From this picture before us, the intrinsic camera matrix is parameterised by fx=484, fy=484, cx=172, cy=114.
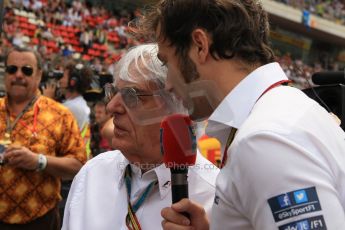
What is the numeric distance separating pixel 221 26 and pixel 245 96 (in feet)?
0.57

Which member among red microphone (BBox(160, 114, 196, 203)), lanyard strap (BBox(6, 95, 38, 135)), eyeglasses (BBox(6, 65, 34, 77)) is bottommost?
lanyard strap (BBox(6, 95, 38, 135))

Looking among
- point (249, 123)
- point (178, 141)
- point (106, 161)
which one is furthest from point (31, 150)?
point (249, 123)

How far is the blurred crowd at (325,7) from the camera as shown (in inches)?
934

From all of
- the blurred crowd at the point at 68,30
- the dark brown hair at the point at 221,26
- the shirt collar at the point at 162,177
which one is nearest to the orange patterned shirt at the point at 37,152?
the shirt collar at the point at 162,177

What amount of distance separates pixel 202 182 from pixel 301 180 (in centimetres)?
71

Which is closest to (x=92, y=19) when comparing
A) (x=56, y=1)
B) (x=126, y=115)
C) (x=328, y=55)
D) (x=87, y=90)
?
(x=56, y=1)

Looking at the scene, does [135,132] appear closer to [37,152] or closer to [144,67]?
[144,67]

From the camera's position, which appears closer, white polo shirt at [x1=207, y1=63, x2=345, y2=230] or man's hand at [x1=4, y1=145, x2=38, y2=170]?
white polo shirt at [x1=207, y1=63, x2=345, y2=230]

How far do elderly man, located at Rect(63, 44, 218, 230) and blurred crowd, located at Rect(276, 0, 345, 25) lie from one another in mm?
22358

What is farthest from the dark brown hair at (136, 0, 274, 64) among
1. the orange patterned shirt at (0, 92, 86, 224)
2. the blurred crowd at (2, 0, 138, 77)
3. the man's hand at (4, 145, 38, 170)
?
the blurred crowd at (2, 0, 138, 77)

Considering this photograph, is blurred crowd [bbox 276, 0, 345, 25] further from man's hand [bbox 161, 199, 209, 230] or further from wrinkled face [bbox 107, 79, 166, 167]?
man's hand [bbox 161, 199, 209, 230]

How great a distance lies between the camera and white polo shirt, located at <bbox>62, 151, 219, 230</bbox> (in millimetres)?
1401

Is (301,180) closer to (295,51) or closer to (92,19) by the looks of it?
(92,19)

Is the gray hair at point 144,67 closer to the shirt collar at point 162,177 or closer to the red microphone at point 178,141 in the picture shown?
the shirt collar at point 162,177
